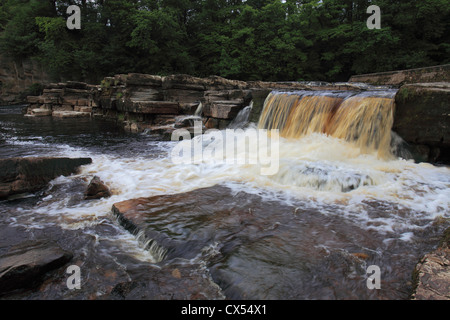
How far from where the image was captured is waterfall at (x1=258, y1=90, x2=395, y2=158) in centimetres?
688

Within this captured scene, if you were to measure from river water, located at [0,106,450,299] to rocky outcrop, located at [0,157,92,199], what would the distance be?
241 mm

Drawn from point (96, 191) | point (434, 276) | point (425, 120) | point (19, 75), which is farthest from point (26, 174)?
point (19, 75)

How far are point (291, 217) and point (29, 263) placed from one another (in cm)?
318

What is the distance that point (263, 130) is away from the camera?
31.9 feet

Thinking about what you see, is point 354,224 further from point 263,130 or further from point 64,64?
point 64,64

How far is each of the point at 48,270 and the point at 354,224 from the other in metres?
3.73

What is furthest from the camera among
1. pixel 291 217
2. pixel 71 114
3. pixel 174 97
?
pixel 71 114

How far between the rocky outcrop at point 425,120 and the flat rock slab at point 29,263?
7416mm

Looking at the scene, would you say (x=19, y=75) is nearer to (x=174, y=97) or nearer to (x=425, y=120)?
(x=174, y=97)

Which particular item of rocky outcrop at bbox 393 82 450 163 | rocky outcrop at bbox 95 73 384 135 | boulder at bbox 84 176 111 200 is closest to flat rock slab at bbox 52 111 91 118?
rocky outcrop at bbox 95 73 384 135

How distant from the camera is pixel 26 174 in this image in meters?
5.21

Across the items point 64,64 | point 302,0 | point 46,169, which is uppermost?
point 302,0

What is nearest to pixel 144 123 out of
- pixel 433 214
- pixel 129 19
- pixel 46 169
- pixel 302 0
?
pixel 46 169
